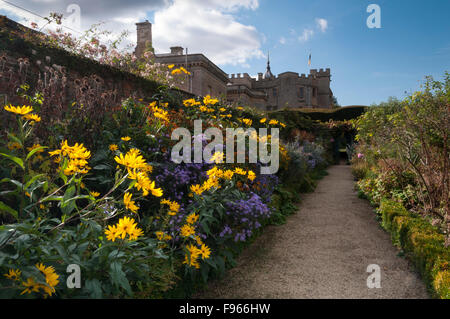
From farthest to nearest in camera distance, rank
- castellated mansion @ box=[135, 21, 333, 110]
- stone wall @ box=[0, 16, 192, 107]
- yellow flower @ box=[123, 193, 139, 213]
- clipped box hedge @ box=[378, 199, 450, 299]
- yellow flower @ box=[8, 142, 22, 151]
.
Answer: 1. castellated mansion @ box=[135, 21, 333, 110]
2. stone wall @ box=[0, 16, 192, 107]
3. clipped box hedge @ box=[378, 199, 450, 299]
4. yellow flower @ box=[8, 142, 22, 151]
5. yellow flower @ box=[123, 193, 139, 213]

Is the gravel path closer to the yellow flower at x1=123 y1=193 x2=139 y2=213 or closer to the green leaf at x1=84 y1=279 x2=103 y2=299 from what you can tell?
the green leaf at x1=84 y1=279 x2=103 y2=299

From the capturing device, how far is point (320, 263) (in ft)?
11.7

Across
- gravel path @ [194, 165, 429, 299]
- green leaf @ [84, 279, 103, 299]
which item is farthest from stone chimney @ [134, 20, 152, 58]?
green leaf @ [84, 279, 103, 299]

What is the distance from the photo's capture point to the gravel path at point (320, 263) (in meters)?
2.92

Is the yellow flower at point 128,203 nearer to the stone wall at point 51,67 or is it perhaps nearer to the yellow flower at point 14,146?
the yellow flower at point 14,146

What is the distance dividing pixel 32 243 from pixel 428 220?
15.2 ft

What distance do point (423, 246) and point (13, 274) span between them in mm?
3638

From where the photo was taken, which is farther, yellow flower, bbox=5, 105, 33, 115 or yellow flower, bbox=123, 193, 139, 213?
yellow flower, bbox=5, 105, 33, 115

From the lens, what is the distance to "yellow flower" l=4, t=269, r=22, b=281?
1397 millimetres

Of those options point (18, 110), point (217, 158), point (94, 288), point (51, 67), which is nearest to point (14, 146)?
point (18, 110)

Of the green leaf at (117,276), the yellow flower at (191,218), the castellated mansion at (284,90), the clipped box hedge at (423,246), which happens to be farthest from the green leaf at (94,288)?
the castellated mansion at (284,90)

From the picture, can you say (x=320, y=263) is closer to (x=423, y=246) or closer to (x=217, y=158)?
(x=423, y=246)

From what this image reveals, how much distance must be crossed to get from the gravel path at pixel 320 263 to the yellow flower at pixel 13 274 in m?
1.62

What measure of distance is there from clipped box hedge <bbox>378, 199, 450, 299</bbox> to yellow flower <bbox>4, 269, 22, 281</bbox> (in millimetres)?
3026
